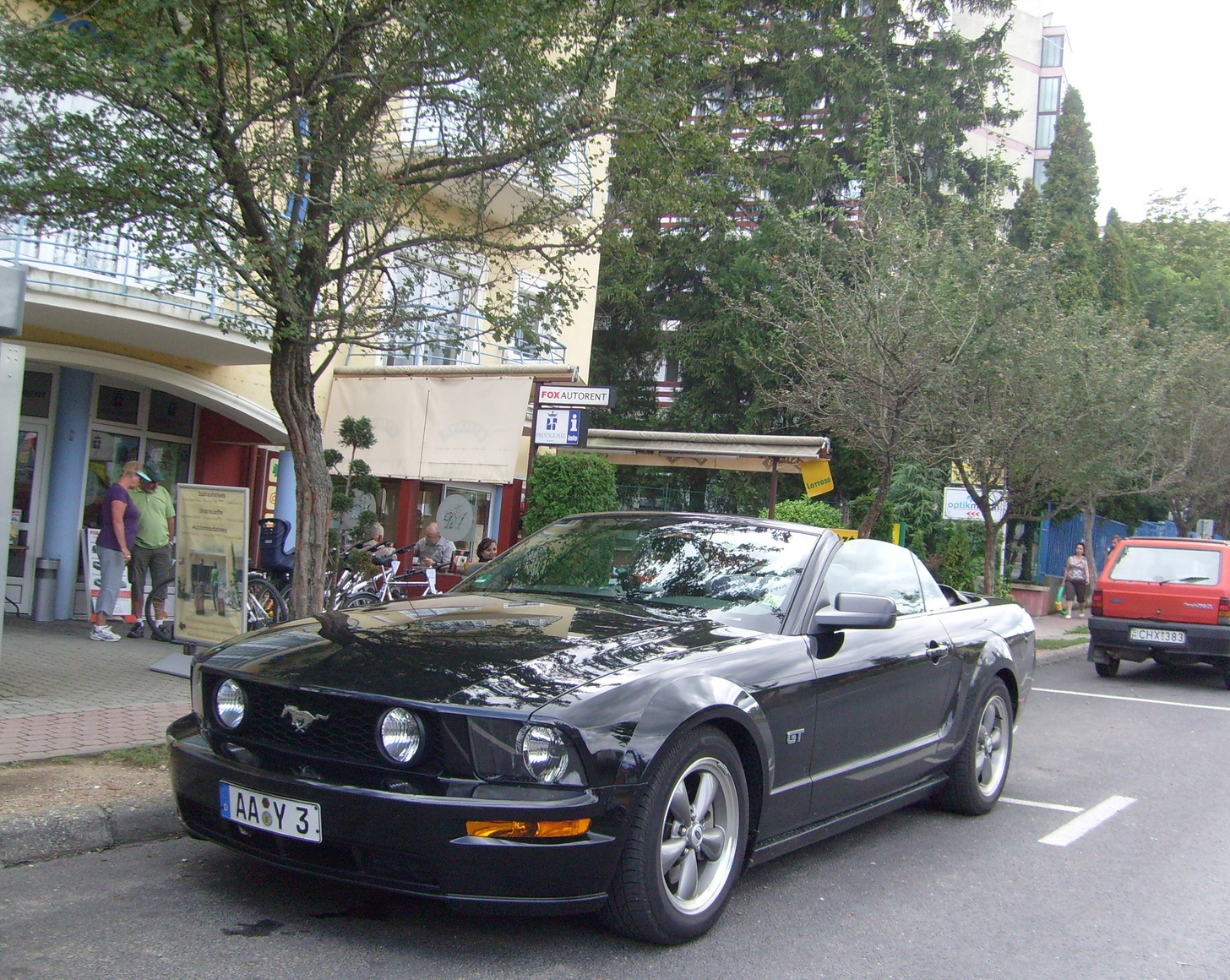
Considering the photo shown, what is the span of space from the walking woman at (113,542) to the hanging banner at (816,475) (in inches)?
347

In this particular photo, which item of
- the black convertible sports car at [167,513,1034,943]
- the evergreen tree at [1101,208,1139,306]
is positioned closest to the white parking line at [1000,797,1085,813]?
the black convertible sports car at [167,513,1034,943]

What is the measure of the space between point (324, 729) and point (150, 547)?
26.1ft

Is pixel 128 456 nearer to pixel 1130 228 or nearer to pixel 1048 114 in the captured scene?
pixel 1130 228

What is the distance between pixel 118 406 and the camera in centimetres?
1234

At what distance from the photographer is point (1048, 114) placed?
177 ft

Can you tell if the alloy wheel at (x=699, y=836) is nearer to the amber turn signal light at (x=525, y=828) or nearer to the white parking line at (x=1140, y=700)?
the amber turn signal light at (x=525, y=828)

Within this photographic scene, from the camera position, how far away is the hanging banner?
15.2m

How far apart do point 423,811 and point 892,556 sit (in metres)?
3.32

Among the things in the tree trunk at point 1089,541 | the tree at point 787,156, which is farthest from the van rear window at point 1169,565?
the tree at point 787,156

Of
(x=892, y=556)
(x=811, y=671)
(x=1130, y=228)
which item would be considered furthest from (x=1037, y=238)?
(x=1130, y=228)

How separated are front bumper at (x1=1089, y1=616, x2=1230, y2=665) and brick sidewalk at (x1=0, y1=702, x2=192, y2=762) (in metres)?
11.0

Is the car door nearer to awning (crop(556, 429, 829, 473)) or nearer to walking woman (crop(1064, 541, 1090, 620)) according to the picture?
awning (crop(556, 429, 829, 473))

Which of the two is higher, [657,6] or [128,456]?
[657,6]

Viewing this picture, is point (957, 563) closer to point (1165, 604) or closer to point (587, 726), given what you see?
point (1165, 604)
